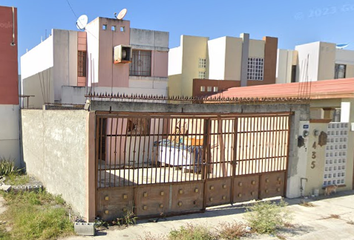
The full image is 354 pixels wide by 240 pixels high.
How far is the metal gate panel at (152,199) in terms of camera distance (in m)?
6.31

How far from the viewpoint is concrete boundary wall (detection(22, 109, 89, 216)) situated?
19.7 ft

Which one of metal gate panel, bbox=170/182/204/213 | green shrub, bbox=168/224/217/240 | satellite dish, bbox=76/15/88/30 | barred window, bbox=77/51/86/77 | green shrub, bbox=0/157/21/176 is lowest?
green shrub, bbox=0/157/21/176

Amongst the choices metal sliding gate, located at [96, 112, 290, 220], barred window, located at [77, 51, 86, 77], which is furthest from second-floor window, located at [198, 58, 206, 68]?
metal sliding gate, located at [96, 112, 290, 220]

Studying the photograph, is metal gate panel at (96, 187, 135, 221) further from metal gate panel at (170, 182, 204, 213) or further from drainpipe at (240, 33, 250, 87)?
→ drainpipe at (240, 33, 250, 87)

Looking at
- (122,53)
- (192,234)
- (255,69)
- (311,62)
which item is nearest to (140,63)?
(122,53)

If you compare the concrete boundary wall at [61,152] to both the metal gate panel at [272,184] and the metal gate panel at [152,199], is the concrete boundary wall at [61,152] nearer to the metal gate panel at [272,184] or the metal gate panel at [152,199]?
the metal gate panel at [152,199]

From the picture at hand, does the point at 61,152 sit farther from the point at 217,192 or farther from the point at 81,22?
the point at 81,22

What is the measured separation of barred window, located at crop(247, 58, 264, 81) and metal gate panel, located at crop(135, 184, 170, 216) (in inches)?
700

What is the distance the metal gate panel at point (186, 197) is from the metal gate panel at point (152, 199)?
0.16 m

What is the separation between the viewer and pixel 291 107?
317 inches

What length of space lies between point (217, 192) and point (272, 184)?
1767mm

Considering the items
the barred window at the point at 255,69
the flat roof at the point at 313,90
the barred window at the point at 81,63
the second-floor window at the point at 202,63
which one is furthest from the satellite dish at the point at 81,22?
the barred window at the point at 255,69

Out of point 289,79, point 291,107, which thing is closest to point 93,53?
point 291,107

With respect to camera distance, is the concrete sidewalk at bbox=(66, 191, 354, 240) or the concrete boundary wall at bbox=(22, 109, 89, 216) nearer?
the concrete sidewalk at bbox=(66, 191, 354, 240)
